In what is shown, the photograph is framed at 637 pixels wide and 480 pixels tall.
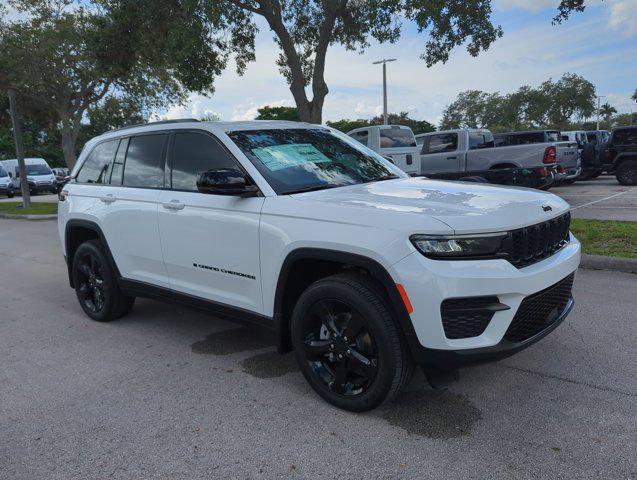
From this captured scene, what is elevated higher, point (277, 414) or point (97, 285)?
point (97, 285)

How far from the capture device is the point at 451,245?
8.78 feet

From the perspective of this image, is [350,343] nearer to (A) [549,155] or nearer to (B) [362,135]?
(A) [549,155]

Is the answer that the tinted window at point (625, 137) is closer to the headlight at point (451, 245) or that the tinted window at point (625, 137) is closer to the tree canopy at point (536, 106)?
the headlight at point (451, 245)

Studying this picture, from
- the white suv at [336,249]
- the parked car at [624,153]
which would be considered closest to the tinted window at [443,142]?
the parked car at [624,153]

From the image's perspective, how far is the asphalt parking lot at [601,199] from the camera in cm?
1043

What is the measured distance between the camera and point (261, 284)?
3.42 meters

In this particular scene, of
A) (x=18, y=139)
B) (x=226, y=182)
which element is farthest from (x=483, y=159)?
(x=18, y=139)

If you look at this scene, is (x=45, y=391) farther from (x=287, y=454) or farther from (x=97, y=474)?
(x=287, y=454)

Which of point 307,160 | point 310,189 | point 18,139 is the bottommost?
point 310,189

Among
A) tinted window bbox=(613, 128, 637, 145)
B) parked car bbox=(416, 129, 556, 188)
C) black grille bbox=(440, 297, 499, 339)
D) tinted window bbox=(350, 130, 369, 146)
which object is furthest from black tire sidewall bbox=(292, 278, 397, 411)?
tinted window bbox=(613, 128, 637, 145)

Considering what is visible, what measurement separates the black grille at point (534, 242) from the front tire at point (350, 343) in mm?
737

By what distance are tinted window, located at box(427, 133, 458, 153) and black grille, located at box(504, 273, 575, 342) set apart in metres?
11.4

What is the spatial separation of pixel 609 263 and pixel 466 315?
4440 millimetres

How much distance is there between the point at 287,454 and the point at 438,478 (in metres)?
0.77
